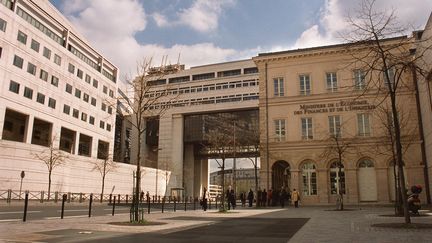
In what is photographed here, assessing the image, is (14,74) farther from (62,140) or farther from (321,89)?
(321,89)

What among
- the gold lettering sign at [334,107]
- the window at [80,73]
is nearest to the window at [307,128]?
the gold lettering sign at [334,107]

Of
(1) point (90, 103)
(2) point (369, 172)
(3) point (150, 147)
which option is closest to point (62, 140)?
(1) point (90, 103)

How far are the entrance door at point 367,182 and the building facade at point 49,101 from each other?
31.4 meters

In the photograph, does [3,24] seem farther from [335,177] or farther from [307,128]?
[335,177]

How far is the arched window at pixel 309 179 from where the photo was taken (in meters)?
38.1

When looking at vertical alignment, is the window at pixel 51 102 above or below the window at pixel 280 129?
above

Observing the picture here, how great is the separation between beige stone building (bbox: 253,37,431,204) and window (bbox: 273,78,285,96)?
8 centimetres

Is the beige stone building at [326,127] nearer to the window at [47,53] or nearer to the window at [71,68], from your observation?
the window at [47,53]

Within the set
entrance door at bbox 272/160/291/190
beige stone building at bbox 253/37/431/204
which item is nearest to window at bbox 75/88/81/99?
beige stone building at bbox 253/37/431/204

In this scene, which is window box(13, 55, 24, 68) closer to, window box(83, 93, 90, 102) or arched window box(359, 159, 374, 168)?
window box(83, 93, 90, 102)

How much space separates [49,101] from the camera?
5644 centimetres

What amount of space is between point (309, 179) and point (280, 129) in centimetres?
577

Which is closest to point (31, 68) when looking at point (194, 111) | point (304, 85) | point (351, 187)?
point (304, 85)

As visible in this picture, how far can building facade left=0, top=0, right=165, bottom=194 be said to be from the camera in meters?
47.9
